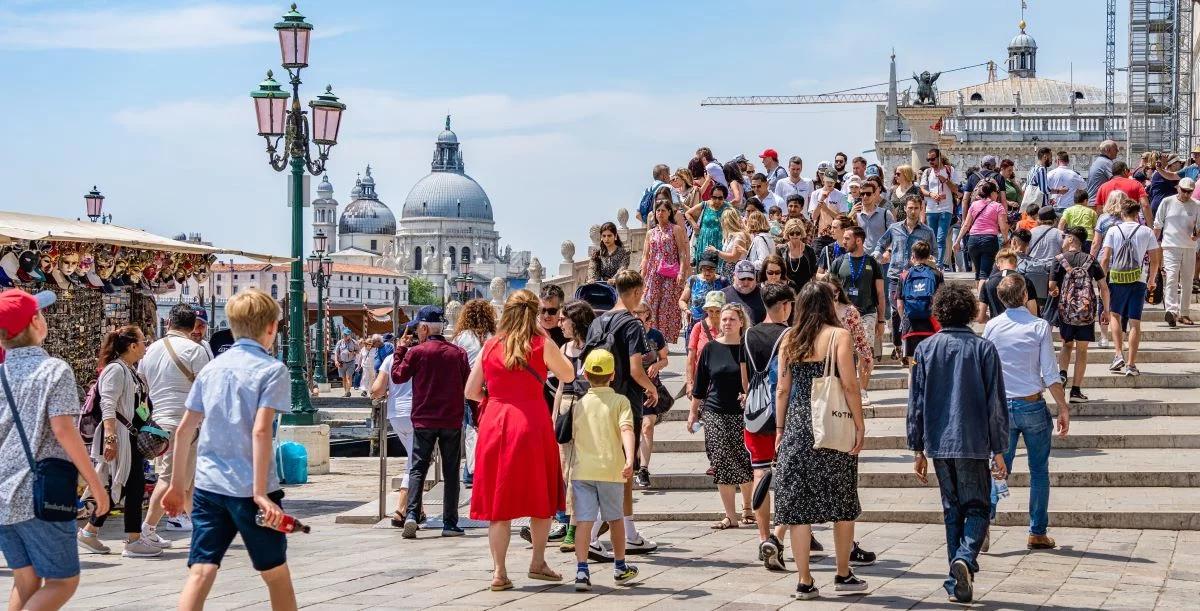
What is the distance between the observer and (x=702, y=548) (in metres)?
9.31

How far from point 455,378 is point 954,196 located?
1125 cm

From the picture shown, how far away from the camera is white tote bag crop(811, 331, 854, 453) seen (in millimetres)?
7551

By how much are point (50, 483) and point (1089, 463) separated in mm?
7926

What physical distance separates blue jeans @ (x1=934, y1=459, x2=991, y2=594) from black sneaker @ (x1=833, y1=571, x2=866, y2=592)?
0.41 meters

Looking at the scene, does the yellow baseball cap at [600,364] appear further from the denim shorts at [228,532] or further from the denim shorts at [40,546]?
the denim shorts at [40,546]

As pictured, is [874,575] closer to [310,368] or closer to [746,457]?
[746,457]

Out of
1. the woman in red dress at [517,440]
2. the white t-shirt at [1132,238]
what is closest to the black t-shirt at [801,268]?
the white t-shirt at [1132,238]

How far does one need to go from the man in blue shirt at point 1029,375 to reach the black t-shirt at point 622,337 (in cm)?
202

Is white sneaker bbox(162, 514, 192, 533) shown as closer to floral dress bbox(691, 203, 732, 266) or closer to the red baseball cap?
the red baseball cap

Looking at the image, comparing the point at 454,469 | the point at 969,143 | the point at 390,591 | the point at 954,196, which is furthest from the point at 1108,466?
the point at 969,143

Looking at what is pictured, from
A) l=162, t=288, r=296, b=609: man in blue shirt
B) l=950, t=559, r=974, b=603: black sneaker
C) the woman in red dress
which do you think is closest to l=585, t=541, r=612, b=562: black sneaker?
the woman in red dress

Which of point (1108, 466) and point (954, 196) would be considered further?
point (954, 196)

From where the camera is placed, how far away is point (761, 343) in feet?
29.2

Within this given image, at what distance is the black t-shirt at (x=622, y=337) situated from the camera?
9.27m
